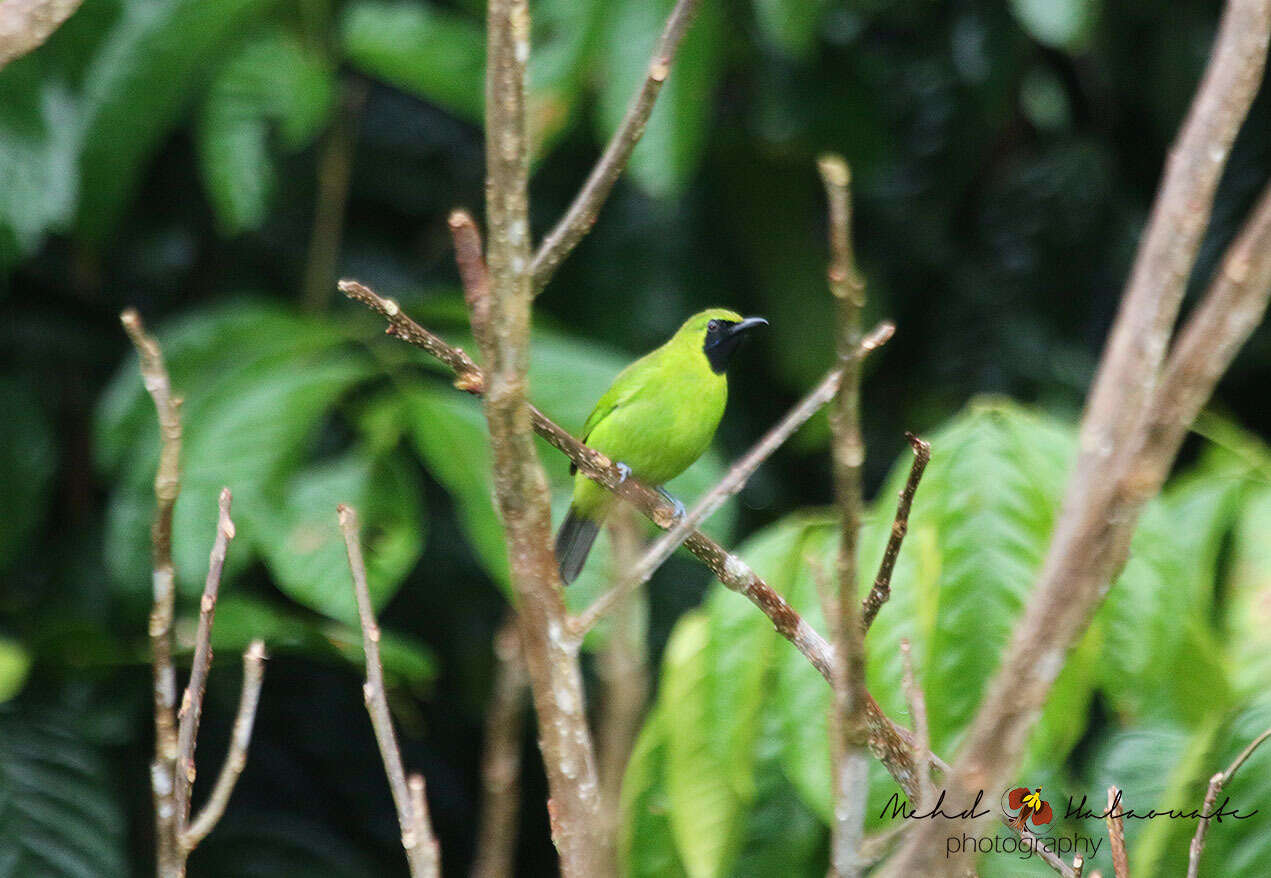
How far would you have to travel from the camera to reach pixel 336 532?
9.11 ft

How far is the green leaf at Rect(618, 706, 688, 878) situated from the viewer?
91.6 inches

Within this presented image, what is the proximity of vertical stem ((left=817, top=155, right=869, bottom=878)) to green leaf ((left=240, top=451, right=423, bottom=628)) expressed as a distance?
5.41 feet

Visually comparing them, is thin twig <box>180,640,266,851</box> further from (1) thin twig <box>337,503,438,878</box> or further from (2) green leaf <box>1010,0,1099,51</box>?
(2) green leaf <box>1010,0,1099,51</box>

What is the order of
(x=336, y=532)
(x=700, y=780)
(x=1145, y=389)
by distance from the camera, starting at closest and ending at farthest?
(x=1145, y=389) → (x=700, y=780) → (x=336, y=532)

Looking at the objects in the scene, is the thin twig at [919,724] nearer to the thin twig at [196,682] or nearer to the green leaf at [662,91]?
Result: the thin twig at [196,682]

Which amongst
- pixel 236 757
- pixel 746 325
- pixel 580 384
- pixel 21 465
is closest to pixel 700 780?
pixel 236 757

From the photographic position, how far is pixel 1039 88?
491cm

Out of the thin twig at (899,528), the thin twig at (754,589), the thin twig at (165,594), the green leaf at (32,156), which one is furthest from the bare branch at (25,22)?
the green leaf at (32,156)

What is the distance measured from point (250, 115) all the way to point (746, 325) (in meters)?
1.38

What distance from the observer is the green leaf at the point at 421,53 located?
3469 mm

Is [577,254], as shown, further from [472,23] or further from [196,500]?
[196,500]

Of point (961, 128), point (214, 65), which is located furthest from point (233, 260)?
point (961, 128)

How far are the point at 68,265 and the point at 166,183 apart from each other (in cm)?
38

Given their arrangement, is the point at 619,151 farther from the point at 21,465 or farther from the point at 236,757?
the point at 21,465
